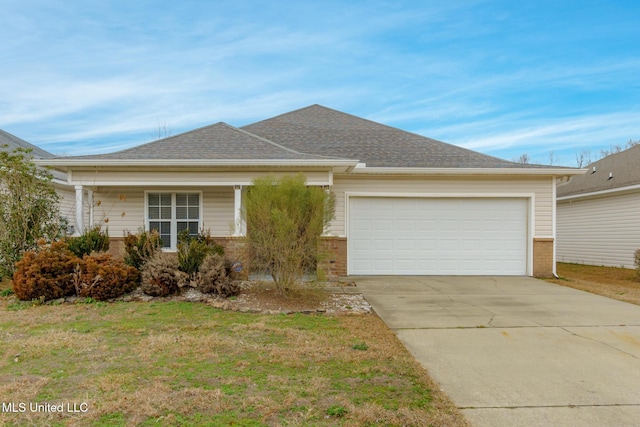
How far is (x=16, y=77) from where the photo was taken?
16.6m

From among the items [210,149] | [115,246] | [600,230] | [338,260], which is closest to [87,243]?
[115,246]

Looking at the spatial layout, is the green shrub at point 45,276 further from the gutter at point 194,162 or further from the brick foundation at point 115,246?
the brick foundation at point 115,246

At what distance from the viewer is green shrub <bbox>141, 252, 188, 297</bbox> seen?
791 cm

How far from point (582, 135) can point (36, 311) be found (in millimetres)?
29468

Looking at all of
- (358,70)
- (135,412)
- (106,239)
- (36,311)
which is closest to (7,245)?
(106,239)

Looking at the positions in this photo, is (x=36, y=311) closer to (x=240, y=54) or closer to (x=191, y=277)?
(x=191, y=277)

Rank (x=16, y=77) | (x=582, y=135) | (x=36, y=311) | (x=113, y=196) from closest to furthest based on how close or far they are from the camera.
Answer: (x=36, y=311), (x=113, y=196), (x=16, y=77), (x=582, y=135)

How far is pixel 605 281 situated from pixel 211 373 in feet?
37.4

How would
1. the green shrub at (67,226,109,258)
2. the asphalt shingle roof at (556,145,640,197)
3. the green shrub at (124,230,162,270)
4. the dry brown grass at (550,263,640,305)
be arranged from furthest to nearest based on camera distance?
the asphalt shingle roof at (556,145,640,197) < the dry brown grass at (550,263,640,305) < the green shrub at (67,226,109,258) < the green shrub at (124,230,162,270)

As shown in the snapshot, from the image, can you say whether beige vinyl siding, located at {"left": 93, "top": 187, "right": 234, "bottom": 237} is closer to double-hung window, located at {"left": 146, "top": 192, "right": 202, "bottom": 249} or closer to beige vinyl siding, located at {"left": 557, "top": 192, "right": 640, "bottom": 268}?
double-hung window, located at {"left": 146, "top": 192, "right": 202, "bottom": 249}

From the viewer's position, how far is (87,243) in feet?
29.5

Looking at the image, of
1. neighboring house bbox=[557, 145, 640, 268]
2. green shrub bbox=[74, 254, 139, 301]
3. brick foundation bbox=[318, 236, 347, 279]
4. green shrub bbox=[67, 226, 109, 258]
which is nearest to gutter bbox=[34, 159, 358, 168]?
green shrub bbox=[67, 226, 109, 258]

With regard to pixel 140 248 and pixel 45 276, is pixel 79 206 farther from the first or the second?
pixel 45 276

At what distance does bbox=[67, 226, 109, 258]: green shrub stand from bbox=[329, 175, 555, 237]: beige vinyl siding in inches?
212
